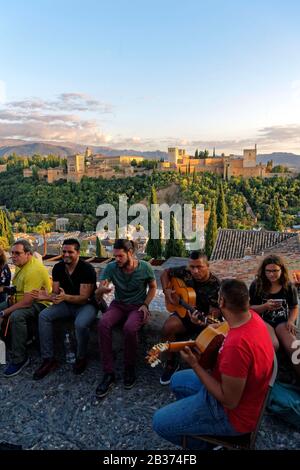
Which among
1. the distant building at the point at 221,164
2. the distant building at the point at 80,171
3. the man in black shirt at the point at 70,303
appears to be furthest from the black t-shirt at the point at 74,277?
the distant building at the point at 80,171

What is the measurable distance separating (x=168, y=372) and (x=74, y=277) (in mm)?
1233

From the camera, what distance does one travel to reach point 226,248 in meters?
18.1

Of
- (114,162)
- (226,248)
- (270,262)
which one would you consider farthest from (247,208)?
(270,262)

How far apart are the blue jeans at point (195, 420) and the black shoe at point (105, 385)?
104 cm

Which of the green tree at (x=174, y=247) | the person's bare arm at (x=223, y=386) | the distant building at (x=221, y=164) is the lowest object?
the green tree at (x=174, y=247)

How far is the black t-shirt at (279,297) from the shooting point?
3.08 meters

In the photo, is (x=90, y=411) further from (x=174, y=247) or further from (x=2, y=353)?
(x=174, y=247)

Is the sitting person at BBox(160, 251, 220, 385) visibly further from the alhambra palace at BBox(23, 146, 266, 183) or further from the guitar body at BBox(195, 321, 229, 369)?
the alhambra palace at BBox(23, 146, 266, 183)

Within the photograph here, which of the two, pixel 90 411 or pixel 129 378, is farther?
pixel 129 378

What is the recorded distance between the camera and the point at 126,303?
3.53m

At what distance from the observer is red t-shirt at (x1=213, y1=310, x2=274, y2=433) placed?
1.81m

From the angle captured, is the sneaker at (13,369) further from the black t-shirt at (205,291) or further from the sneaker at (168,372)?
the black t-shirt at (205,291)

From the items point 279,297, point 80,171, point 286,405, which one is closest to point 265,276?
point 279,297

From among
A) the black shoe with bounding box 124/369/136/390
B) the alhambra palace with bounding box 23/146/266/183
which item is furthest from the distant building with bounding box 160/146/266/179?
the black shoe with bounding box 124/369/136/390
